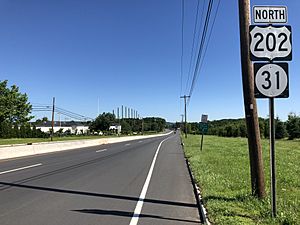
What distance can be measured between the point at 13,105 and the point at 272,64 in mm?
82719

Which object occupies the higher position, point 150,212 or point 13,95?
point 13,95

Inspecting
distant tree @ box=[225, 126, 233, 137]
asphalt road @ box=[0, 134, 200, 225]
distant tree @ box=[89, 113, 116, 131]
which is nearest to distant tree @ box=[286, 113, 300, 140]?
distant tree @ box=[225, 126, 233, 137]

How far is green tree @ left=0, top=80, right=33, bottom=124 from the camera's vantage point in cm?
7838

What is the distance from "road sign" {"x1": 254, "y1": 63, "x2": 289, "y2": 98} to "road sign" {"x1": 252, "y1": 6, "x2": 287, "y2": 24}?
0.88 meters

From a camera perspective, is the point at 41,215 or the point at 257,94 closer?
the point at 257,94

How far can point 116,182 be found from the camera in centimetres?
1184

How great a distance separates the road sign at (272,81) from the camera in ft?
20.6

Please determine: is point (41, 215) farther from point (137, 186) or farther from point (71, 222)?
point (137, 186)

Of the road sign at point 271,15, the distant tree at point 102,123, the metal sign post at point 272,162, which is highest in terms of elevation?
the distant tree at point 102,123

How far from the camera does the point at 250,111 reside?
7.61 metres

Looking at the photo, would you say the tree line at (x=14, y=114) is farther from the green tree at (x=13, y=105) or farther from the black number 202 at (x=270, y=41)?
the black number 202 at (x=270, y=41)

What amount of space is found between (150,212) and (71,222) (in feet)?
5.81

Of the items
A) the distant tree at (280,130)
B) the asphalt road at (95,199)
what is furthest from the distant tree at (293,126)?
the asphalt road at (95,199)

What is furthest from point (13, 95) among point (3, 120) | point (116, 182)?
point (116, 182)
